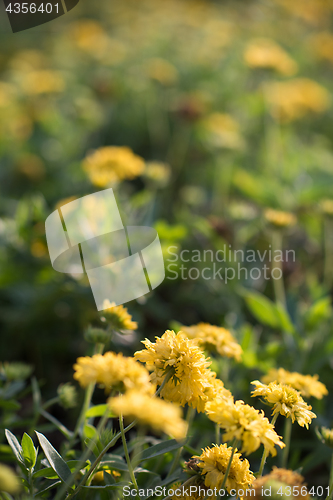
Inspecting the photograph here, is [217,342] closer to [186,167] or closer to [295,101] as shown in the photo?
[186,167]

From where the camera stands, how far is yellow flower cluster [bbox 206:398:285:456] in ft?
1.82

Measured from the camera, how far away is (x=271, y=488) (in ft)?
1.83

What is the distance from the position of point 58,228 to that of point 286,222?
2.36 ft

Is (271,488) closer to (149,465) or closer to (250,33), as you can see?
(149,465)

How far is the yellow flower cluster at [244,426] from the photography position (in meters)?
0.55

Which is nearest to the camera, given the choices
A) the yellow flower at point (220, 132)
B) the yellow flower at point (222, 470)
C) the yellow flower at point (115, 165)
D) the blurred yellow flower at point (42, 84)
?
the yellow flower at point (222, 470)

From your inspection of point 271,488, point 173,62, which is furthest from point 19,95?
point 271,488

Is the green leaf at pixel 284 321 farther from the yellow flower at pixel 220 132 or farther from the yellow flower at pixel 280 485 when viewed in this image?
the yellow flower at pixel 220 132

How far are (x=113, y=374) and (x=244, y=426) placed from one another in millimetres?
196

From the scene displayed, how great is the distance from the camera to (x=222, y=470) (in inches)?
24.9

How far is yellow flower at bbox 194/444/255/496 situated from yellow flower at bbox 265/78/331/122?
79.0 inches

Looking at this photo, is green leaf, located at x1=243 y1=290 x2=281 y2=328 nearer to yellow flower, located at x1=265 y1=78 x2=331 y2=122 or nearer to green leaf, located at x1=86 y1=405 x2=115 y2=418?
green leaf, located at x1=86 y1=405 x2=115 y2=418

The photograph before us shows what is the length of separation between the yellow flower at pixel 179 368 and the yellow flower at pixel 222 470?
0.09 m

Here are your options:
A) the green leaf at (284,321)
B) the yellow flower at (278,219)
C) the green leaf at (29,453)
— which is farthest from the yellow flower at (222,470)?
the yellow flower at (278,219)
